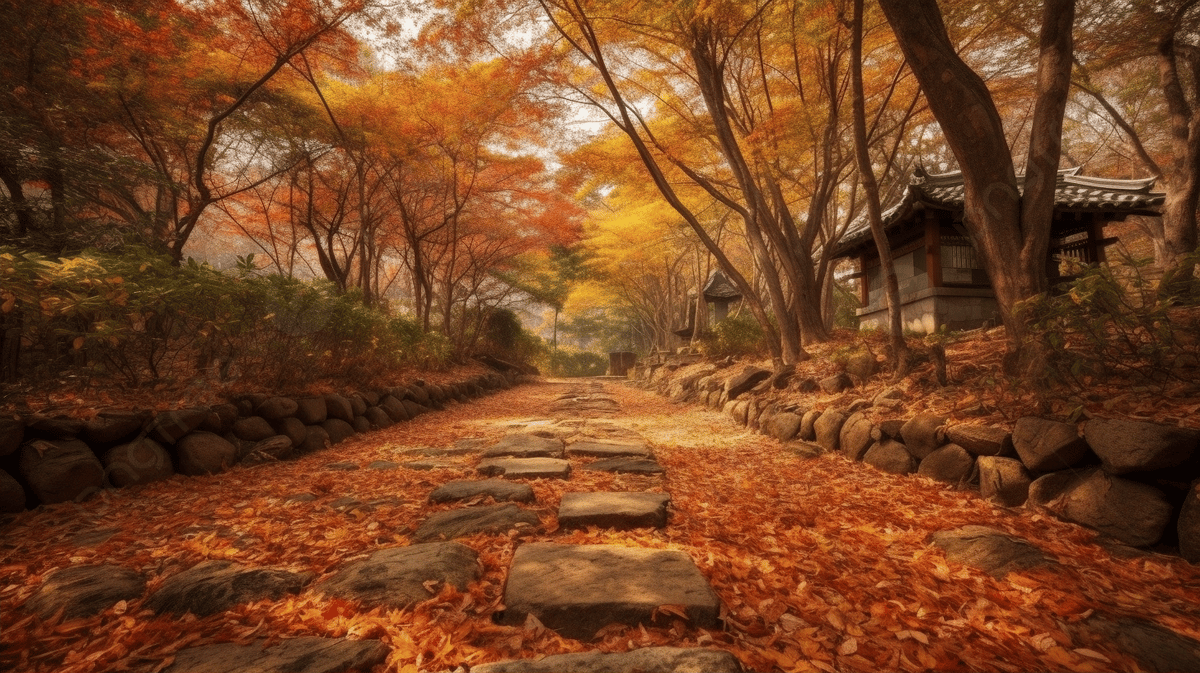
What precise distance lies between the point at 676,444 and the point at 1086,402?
3668 mm

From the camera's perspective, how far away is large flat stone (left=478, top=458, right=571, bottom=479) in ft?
12.9

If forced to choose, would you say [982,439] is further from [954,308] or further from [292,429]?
[954,308]

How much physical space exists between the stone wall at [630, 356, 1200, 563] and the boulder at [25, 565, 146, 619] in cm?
460

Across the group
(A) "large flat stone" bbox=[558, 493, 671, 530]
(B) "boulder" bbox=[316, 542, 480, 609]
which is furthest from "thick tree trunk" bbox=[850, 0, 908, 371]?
(B) "boulder" bbox=[316, 542, 480, 609]

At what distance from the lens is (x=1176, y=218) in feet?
31.4

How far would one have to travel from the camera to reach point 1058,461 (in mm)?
2840

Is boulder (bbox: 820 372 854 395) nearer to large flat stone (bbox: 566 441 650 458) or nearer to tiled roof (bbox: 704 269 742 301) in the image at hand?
large flat stone (bbox: 566 441 650 458)

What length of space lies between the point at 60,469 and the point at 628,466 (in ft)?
12.8

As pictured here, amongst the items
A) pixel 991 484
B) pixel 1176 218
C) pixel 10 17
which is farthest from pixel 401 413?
pixel 1176 218

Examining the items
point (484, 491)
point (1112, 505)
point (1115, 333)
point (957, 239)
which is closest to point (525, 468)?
point (484, 491)

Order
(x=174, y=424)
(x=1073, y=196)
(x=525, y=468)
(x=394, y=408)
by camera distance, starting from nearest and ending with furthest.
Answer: (x=174, y=424), (x=525, y=468), (x=394, y=408), (x=1073, y=196)

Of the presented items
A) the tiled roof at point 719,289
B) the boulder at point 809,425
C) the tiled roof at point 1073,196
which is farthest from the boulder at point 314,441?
the tiled roof at point 719,289

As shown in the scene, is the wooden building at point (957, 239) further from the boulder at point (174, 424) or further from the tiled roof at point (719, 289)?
the boulder at point (174, 424)

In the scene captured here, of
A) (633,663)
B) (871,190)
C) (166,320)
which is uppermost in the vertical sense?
(871,190)
